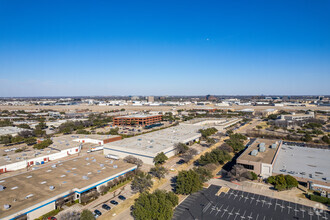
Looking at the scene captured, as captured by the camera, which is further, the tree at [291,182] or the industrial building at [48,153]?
the industrial building at [48,153]

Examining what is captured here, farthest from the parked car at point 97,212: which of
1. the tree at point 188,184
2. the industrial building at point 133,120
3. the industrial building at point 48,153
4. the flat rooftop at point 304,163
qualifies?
the industrial building at point 133,120

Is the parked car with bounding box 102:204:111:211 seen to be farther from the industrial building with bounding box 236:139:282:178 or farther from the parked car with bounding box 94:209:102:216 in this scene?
the industrial building with bounding box 236:139:282:178

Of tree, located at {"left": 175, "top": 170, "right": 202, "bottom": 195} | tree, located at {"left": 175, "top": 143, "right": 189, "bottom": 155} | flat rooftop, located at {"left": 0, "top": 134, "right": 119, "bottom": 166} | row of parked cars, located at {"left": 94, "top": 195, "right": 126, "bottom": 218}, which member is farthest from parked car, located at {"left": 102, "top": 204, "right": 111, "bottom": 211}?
flat rooftop, located at {"left": 0, "top": 134, "right": 119, "bottom": 166}

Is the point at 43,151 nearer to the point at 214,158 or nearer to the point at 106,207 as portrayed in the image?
the point at 106,207

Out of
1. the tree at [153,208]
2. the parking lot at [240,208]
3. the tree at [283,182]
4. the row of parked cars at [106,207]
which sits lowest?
the parking lot at [240,208]

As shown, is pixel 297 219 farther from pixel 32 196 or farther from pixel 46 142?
pixel 46 142

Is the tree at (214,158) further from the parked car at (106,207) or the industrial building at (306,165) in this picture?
the parked car at (106,207)
